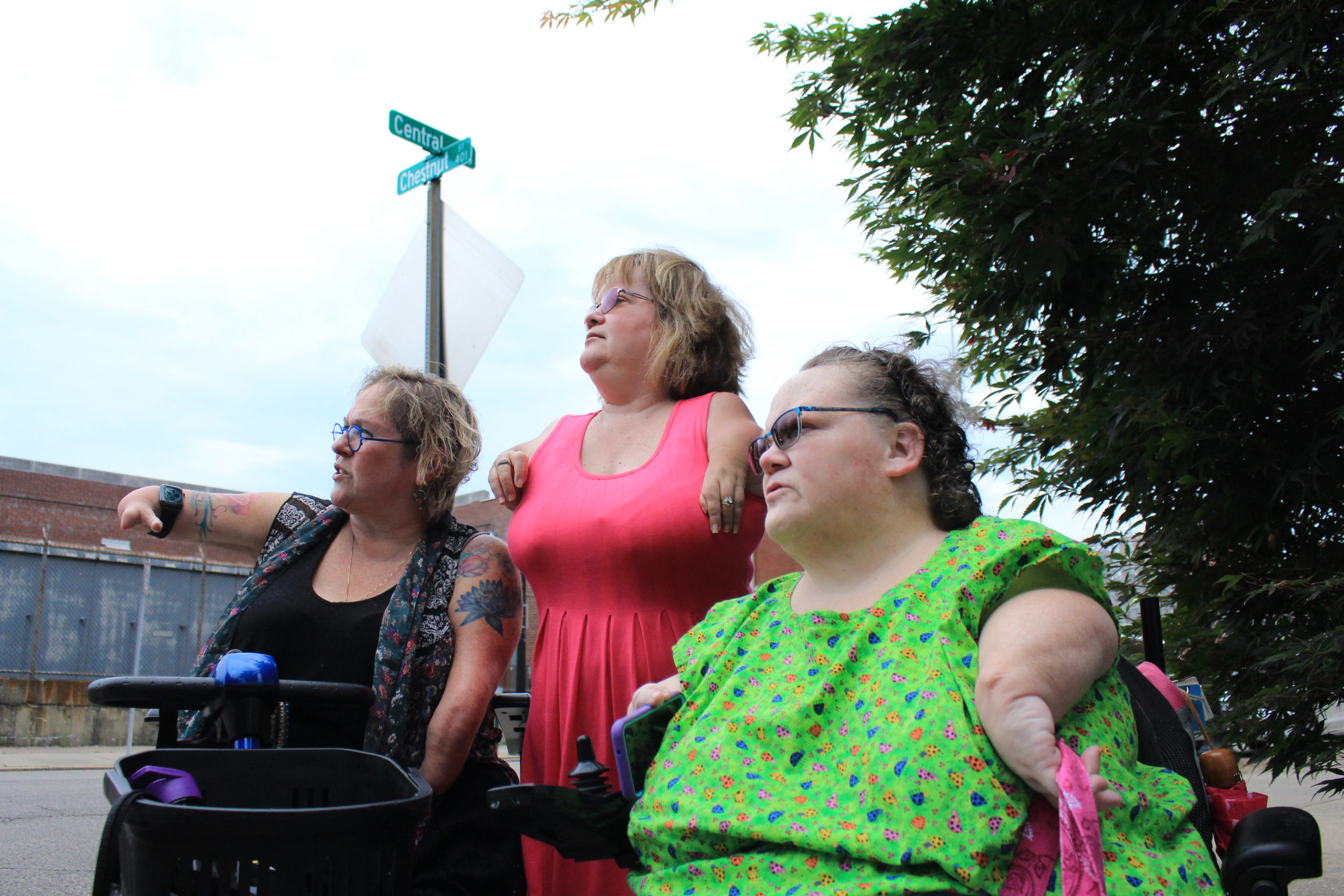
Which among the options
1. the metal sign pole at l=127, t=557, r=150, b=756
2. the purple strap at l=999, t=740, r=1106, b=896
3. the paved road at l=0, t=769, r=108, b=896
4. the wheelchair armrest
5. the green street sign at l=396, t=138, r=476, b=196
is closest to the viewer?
the purple strap at l=999, t=740, r=1106, b=896

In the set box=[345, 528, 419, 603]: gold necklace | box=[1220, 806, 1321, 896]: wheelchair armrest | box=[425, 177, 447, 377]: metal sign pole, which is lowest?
box=[1220, 806, 1321, 896]: wheelchair armrest

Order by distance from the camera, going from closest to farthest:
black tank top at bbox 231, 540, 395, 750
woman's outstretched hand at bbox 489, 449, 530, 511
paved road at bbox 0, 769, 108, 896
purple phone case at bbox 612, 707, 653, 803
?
purple phone case at bbox 612, 707, 653, 803 → black tank top at bbox 231, 540, 395, 750 → woman's outstretched hand at bbox 489, 449, 530, 511 → paved road at bbox 0, 769, 108, 896

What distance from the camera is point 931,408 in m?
1.88

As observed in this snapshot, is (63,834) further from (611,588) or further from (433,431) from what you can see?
(611,588)

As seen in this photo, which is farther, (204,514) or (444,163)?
(444,163)

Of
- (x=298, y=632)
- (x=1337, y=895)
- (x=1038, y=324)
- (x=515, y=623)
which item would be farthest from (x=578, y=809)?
(x=1337, y=895)

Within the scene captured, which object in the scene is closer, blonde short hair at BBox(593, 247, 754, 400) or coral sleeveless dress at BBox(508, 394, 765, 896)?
coral sleeveless dress at BBox(508, 394, 765, 896)

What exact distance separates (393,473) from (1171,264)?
2.55 meters

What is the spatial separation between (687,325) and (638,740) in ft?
4.11

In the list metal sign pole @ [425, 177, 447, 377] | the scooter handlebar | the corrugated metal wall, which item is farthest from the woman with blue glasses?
the corrugated metal wall

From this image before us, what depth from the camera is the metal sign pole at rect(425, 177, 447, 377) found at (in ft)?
12.1

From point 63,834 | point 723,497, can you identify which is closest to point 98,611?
point 63,834

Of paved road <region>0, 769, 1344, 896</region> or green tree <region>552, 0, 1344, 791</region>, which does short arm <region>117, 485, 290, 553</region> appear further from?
green tree <region>552, 0, 1344, 791</region>

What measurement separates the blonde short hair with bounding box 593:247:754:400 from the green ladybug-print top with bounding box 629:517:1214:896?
1050mm
